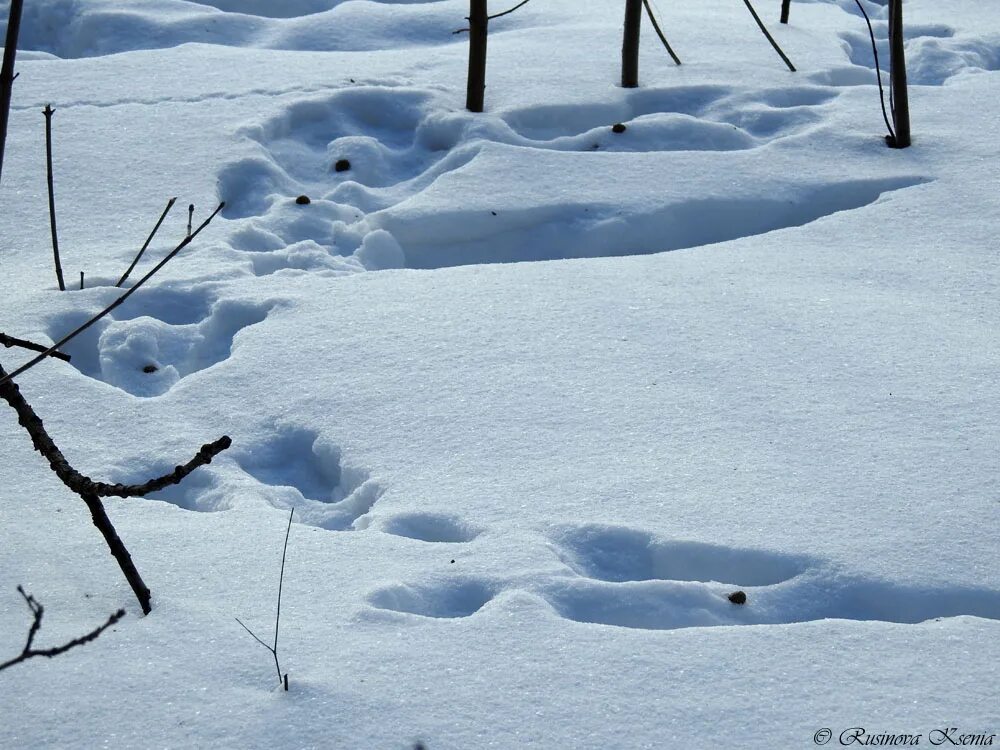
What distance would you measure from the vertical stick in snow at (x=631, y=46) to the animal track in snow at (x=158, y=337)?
221 centimetres

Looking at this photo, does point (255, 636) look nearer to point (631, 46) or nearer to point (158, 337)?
point (158, 337)

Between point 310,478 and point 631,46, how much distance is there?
2829 millimetres

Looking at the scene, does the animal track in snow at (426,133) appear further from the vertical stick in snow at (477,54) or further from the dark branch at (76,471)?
the dark branch at (76,471)

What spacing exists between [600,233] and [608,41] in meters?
1.97

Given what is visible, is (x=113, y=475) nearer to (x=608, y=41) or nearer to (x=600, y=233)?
(x=600, y=233)

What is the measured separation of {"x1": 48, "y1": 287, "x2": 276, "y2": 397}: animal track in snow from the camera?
3.16 metres

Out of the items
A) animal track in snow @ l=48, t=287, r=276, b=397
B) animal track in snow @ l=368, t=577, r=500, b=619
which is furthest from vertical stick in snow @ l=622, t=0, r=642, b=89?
animal track in snow @ l=368, t=577, r=500, b=619

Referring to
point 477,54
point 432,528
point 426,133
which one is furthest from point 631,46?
point 432,528

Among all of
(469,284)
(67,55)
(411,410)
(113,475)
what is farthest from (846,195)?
(67,55)

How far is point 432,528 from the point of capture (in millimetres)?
2430

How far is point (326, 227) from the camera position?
393 cm

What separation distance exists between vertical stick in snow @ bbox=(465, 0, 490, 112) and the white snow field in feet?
0.25

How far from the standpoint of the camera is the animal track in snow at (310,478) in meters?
2.57

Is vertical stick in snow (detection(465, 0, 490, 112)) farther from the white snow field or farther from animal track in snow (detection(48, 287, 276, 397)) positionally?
animal track in snow (detection(48, 287, 276, 397))
